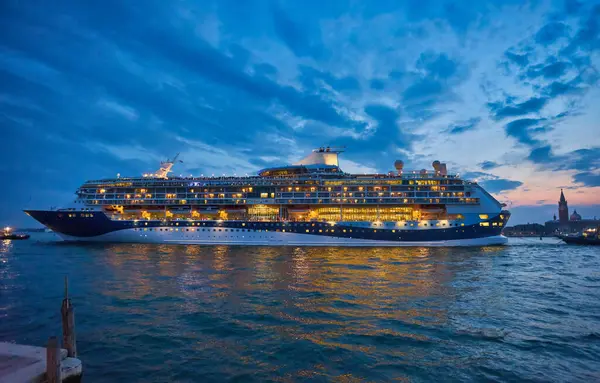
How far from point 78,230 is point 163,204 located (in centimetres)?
1412

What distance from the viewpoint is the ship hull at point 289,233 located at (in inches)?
2002

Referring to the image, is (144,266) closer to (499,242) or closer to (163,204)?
(163,204)

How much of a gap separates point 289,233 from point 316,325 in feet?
129

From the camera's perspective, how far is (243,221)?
52.8m

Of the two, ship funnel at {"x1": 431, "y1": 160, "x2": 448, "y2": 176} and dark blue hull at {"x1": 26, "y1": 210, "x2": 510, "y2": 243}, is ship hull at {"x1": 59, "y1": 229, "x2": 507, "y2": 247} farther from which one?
ship funnel at {"x1": 431, "y1": 160, "x2": 448, "y2": 176}

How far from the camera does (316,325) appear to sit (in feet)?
41.6

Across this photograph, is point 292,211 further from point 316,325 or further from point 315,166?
point 316,325

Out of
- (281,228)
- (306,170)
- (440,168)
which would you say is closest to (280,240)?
(281,228)

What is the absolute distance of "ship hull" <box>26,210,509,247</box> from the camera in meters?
50.8

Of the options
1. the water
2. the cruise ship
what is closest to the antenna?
the cruise ship

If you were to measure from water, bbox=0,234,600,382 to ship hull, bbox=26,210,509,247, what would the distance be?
26.9 metres

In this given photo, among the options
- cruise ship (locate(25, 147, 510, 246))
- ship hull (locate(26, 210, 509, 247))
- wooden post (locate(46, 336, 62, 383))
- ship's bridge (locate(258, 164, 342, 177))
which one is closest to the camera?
wooden post (locate(46, 336, 62, 383))

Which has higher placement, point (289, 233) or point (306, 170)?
point (306, 170)

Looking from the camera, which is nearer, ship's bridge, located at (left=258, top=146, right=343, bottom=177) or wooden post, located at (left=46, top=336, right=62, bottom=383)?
wooden post, located at (left=46, top=336, right=62, bottom=383)
